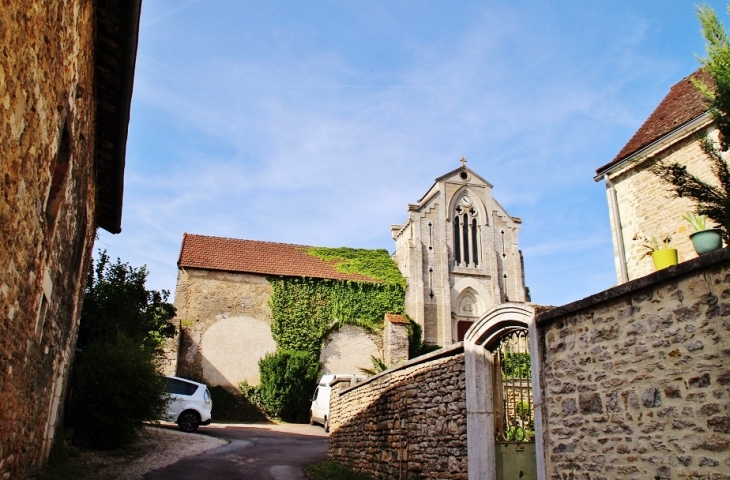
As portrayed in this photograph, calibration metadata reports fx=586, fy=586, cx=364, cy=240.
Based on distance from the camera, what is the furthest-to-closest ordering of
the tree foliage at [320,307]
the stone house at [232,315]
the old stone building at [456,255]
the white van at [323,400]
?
the old stone building at [456,255] < the tree foliage at [320,307] < the stone house at [232,315] < the white van at [323,400]

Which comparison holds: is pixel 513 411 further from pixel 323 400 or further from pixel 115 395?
pixel 323 400

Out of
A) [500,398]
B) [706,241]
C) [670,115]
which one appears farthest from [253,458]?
[670,115]

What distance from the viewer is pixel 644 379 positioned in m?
5.09

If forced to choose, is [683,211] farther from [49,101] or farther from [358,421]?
[49,101]

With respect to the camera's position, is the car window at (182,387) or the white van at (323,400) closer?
the car window at (182,387)

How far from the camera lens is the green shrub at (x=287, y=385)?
930 inches

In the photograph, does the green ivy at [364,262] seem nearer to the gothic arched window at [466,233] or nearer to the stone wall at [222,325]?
the gothic arched window at [466,233]

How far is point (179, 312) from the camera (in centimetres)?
2483

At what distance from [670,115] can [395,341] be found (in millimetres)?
16451

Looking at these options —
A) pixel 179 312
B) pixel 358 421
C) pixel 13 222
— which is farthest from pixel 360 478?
pixel 179 312

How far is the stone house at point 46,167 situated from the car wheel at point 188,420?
632cm

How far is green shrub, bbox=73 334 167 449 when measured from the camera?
1148 cm

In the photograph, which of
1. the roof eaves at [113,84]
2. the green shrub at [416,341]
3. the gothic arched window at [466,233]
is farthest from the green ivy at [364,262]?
the roof eaves at [113,84]

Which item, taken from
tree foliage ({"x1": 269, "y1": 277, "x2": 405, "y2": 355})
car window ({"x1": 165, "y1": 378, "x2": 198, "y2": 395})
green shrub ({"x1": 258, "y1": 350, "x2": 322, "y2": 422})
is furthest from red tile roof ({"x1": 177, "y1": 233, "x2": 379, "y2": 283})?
car window ({"x1": 165, "y1": 378, "x2": 198, "y2": 395})
